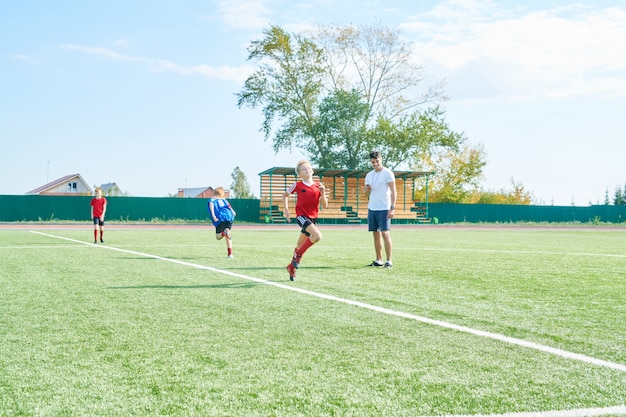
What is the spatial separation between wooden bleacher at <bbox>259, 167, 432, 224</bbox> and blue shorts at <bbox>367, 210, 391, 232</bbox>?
3117 cm

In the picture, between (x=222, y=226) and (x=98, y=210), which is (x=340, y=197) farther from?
(x=222, y=226)

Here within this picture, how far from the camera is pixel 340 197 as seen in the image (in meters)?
47.6

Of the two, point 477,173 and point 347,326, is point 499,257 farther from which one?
point 477,173

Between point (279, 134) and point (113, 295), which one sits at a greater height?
point (279, 134)

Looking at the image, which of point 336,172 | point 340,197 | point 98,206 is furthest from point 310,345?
point 340,197

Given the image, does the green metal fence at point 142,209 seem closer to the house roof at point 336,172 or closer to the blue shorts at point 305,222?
the house roof at point 336,172

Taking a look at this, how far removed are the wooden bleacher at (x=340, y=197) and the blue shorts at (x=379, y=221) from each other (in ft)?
102

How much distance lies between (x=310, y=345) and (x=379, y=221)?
6.14 m

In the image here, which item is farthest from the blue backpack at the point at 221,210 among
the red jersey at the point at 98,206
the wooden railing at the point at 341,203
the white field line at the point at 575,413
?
the wooden railing at the point at 341,203

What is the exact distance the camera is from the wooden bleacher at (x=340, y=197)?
44.4 meters

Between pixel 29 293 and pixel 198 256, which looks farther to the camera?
pixel 198 256

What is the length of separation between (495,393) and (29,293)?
225 inches

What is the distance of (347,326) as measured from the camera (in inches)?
206

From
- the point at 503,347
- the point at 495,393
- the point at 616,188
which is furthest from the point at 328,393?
the point at 616,188
